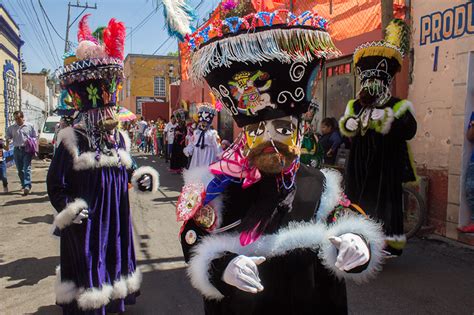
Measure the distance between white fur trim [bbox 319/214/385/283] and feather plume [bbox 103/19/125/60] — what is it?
104 inches

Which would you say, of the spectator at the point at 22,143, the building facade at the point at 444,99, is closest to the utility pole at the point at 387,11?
the building facade at the point at 444,99

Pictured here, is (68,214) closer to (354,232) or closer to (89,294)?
(89,294)

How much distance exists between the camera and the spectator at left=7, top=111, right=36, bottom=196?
9867 mm

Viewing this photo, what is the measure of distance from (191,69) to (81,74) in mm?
1888

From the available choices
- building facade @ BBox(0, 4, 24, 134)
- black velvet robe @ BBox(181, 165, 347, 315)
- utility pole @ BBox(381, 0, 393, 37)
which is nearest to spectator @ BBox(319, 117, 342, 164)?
utility pole @ BBox(381, 0, 393, 37)

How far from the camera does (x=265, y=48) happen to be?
5.70 feet

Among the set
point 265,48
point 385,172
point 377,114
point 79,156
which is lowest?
point 385,172

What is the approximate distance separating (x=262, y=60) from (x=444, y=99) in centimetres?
488

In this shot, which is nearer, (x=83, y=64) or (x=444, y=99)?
(x=83, y=64)

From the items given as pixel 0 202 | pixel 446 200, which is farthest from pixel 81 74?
pixel 0 202

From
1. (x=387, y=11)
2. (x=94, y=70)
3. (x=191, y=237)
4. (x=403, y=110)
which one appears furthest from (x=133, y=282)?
(x=387, y=11)

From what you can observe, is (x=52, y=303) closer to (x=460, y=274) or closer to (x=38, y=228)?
(x=38, y=228)

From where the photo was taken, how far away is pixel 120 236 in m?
3.59

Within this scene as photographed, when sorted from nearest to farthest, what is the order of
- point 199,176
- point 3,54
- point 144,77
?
1. point 199,176
2. point 3,54
3. point 144,77
